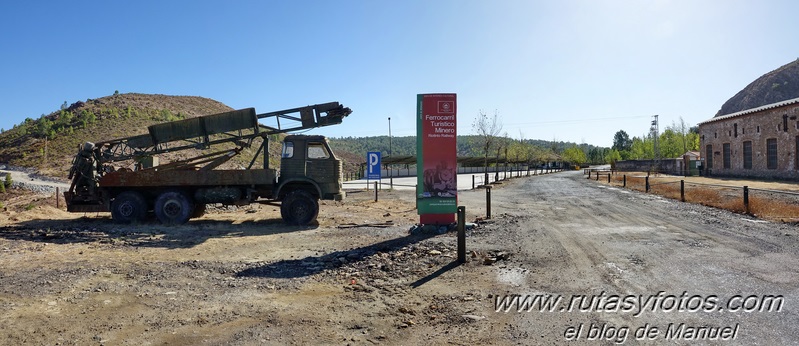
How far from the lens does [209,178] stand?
1335 cm

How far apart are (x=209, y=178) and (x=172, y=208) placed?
4.66ft

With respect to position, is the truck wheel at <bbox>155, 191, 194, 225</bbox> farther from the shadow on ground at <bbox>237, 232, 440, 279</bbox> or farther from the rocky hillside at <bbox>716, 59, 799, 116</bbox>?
the rocky hillside at <bbox>716, 59, 799, 116</bbox>

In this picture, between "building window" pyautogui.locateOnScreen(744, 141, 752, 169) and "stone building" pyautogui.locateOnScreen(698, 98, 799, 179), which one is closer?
"stone building" pyautogui.locateOnScreen(698, 98, 799, 179)

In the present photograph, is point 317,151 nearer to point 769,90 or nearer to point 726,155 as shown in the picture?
point 726,155

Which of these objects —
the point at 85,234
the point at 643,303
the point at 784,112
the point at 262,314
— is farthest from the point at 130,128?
the point at 784,112

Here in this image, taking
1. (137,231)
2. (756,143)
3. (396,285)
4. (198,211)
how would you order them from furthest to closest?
(756,143), (198,211), (137,231), (396,285)

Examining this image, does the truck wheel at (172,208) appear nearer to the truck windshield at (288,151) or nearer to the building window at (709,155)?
the truck windshield at (288,151)

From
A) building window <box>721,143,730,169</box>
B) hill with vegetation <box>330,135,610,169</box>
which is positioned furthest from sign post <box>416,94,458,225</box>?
building window <box>721,143,730,169</box>

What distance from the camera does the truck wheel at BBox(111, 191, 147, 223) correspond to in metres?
13.4

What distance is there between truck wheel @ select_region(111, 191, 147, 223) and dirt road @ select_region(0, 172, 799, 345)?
136 centimetres

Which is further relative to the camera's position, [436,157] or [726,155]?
[726,155]

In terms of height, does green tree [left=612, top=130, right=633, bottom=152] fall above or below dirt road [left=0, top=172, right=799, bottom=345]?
above

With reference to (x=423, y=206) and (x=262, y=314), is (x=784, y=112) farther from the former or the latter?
(x=262, y=314)

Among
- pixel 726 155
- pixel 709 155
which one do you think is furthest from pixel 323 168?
A: pixel 709 155
